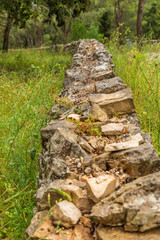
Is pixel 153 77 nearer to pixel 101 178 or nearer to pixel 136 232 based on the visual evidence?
pixel 101 178

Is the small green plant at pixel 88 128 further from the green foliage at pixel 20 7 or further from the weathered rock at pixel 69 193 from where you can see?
the green foliage at pixel 20 7

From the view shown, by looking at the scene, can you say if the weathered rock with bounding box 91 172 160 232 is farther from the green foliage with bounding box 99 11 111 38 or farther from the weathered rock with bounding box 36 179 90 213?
the green foliage with bounding box 99 11 111 38

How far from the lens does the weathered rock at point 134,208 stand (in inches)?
42.8

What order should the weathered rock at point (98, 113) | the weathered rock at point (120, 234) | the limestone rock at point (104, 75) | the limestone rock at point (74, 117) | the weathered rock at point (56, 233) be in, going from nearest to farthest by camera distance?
1. the weathered rock at point (120, 234)
2. the weathered rock at point (56, 233)
3. the weathered rock at point (98, 113)
4. the limestone rock at point (74, 117)
5. the limestone rock at point (104, 75)

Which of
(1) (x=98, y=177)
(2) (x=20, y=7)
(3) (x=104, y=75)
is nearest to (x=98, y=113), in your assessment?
(1) (x=98, y=177)

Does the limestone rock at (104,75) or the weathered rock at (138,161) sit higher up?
the limestone rock at (104,75)

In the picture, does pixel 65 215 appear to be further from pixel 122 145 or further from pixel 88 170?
pixel 122 145

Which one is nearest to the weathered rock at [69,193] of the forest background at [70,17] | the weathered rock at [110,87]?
the weathered rock at [110,87]

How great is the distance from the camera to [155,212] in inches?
42.8

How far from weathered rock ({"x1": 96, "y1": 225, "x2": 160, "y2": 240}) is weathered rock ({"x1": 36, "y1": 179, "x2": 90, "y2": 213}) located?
0.21 metres

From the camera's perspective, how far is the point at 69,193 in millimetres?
1397

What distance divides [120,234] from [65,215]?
1.08 feet

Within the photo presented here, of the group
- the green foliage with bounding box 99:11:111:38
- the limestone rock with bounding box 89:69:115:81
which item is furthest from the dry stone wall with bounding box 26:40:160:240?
the green foliage with bounding box 99:11:111:38

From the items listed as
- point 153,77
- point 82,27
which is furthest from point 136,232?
Answer: point 82,27
